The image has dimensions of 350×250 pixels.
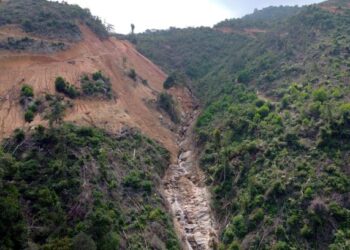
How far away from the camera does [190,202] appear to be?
143 ft

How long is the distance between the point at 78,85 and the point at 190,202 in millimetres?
23272

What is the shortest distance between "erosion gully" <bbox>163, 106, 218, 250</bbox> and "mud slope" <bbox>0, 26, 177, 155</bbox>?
3312mm

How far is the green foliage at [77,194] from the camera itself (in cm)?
2809

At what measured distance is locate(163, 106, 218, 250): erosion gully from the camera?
38438 mm

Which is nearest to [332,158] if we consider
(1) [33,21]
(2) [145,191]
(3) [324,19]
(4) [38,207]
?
(2) [145,191]

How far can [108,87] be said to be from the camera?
5756 cm

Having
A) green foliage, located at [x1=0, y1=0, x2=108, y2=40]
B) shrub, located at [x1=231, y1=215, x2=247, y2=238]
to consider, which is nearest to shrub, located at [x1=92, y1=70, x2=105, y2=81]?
green foliage, located at [x1=0, y1=0, x2=108, y2=40]

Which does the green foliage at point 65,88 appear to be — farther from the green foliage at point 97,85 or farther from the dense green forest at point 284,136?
the dense green forest at point 284,136

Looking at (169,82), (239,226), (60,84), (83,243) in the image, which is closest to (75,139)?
(60,84)

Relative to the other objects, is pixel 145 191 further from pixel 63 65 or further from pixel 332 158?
pixel 63 65

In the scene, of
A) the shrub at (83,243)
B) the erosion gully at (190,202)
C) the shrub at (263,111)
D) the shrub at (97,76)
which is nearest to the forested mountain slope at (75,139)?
the shrub at (83,243)

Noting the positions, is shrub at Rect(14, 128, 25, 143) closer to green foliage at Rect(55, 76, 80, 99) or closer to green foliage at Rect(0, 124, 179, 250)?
green foliage at Rect(0, 124, 179, 250)

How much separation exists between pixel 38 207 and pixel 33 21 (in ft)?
146

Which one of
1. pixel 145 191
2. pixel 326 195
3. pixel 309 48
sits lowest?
pixel 145 191
